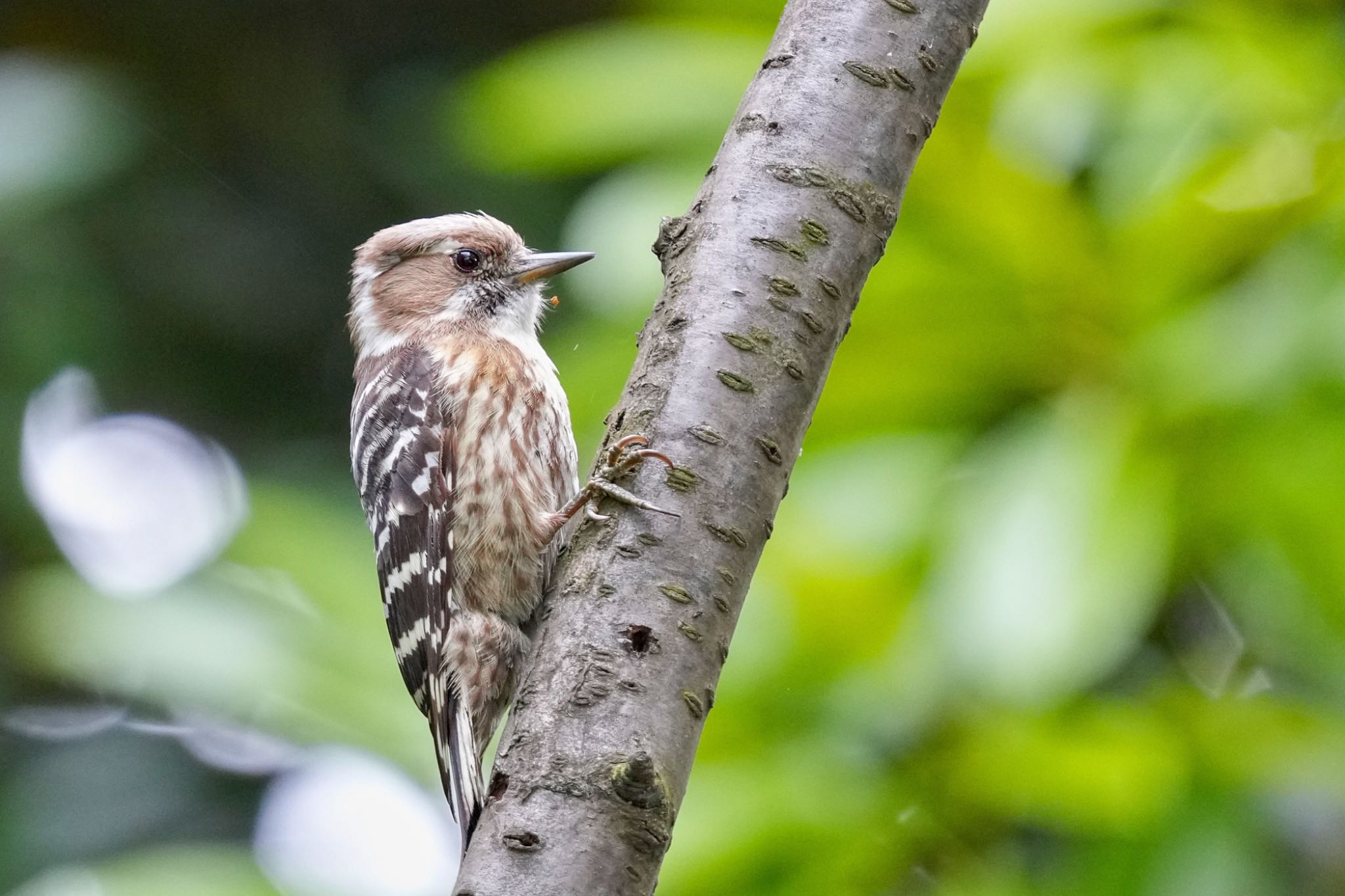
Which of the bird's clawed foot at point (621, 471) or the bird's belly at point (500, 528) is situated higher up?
the bird's belly at point (500, 528)

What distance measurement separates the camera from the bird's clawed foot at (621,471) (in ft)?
6.21

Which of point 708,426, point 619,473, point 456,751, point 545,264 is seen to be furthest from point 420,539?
point 708,426

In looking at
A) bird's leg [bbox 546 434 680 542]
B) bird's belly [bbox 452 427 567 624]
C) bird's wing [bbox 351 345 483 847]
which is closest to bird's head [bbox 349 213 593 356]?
bird's wing [bbox 351 345 483 847]

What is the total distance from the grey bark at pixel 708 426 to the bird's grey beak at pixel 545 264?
140 cm

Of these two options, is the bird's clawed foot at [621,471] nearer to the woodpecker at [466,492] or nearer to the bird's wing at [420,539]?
the woodpecker at [466,492]

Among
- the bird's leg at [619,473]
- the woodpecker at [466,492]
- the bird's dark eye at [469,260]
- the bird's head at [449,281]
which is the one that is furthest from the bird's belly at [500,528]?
the bird's leg at [619,473]

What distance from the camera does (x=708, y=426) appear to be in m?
1.88

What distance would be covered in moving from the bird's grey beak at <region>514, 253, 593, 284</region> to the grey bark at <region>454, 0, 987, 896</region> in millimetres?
1405

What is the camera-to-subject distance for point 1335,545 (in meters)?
2.91

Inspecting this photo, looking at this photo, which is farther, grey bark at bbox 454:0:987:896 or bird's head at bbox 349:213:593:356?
bird's head at bbox 349:213:593:356

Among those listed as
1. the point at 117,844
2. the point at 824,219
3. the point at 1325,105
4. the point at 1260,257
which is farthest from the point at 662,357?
the point at 117,844

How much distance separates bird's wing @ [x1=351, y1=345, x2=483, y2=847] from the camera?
2.96 m

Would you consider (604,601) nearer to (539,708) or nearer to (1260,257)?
(539,708)

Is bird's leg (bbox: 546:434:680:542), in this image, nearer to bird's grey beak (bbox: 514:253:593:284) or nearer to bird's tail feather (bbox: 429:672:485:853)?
bird's tail feather (bbox: 429:672:485:853)
